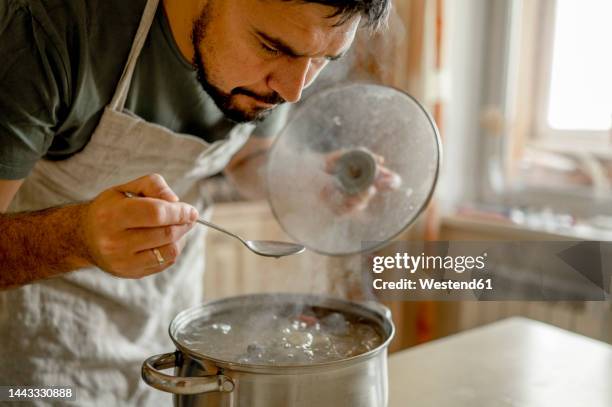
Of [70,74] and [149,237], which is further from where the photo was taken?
[70,74]

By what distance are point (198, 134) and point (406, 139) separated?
41 cm

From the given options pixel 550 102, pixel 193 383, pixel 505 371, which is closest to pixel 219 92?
pixel 193 383

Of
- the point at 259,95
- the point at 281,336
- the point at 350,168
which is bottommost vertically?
the point at 281,336

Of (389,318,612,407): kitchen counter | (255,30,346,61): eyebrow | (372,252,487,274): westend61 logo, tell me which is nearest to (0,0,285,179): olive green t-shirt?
(255,30,346,61): eyebrow

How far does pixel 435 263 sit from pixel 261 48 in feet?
1.77

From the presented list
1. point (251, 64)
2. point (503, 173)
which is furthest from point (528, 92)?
point (251, 64)

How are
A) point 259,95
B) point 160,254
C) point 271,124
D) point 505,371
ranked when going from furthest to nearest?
1. point 271,124
2. point 505,371
3. point 259,95
4. point 160,254

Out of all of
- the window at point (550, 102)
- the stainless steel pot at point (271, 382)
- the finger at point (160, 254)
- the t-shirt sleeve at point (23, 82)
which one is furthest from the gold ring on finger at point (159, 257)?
the window at point (550, 102)

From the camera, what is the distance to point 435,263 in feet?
3.62

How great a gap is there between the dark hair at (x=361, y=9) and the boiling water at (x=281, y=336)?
45 cm

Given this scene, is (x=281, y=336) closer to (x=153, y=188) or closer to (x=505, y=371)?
(x=153, y=188)

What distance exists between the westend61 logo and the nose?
1.23 feet

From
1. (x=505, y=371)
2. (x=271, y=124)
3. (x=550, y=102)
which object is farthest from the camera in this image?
(x=550, y=102)

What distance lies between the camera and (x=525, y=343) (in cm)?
117
